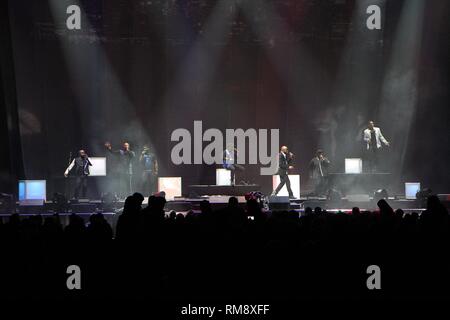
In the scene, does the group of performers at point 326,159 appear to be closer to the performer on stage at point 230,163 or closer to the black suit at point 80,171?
the performer on stage at point 230,163

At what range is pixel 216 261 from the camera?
498cm

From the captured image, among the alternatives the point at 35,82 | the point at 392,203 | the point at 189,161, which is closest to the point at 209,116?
the point at 189,161

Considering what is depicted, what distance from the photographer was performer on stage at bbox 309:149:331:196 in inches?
669

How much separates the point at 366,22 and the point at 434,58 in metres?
2.37

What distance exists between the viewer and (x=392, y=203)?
14.7 meters

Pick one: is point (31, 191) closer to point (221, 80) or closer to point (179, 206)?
point (179, 206)

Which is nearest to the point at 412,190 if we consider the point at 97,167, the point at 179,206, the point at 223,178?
the point at 223,178

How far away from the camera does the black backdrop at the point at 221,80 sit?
56.7 feet

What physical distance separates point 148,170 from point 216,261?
12.2m

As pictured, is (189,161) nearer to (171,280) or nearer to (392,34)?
(392,34)

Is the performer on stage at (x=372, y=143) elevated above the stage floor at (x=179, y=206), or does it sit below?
above

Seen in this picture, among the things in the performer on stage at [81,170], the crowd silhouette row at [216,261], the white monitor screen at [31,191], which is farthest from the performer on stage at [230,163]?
the crowd silhouette row at [216,261]

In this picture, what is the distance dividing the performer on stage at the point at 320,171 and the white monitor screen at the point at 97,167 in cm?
612

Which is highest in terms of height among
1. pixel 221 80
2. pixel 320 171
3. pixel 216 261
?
pixel 221 80
